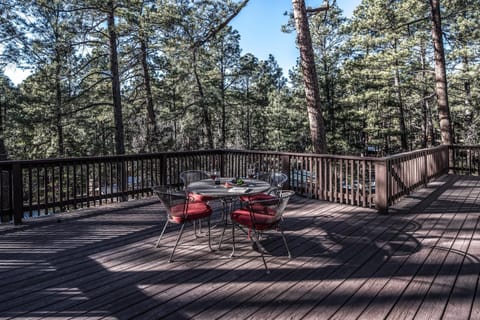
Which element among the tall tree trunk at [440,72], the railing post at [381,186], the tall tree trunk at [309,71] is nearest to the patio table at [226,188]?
the railing post at [381,186]

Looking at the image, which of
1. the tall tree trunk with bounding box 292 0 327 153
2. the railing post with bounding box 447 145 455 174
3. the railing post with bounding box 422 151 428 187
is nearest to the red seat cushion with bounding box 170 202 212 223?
the tall tree trunk with bounding box 292 0 327 153

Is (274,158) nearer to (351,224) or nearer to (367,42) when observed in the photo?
(351,224)

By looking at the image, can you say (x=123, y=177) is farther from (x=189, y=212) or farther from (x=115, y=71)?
(x=115, y=71)

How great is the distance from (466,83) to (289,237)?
17127mm

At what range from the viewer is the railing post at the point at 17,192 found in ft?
15.2

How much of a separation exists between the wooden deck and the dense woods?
4605 millimetres

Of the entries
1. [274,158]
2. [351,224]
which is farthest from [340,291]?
[274,158]

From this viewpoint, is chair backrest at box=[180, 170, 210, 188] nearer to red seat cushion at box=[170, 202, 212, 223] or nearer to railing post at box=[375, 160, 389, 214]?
red seat cushion at box=[170, 202, 212, 223]

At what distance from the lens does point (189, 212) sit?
142 inches

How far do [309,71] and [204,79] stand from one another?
12.3 m

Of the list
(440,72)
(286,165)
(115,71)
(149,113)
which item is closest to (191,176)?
(286,165)

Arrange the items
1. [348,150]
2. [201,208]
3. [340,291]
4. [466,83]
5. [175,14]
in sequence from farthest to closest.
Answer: [348,150]
[466,83]
[175,14]
[201,208]
[340,291]

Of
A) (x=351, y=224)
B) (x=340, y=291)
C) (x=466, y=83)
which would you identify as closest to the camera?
(x=340, y=291)

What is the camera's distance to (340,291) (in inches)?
104
